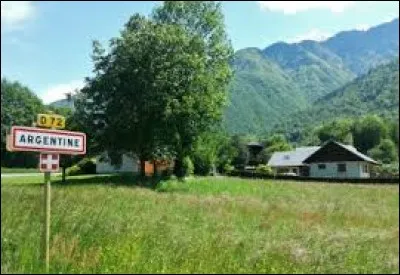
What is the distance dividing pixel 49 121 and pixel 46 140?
229mm

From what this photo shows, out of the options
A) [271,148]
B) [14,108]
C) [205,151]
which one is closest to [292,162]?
[271,148]

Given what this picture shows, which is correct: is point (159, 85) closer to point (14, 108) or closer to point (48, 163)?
point (14, 108)

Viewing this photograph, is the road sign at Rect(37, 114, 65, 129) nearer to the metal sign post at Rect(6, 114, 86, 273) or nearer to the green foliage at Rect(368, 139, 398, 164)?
the metal sign post at Rect(6, 114, 86, 273)

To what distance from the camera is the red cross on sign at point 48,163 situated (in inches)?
317

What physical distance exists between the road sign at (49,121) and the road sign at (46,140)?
0.07m

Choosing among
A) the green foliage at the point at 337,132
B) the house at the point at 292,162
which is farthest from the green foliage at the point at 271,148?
the green foliage at the point at 337,132

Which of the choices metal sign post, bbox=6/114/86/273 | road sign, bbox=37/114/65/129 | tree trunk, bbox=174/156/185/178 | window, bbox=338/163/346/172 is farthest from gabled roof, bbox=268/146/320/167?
road sign, bbox=37/114/65/129

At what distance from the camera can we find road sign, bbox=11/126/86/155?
7762 mm

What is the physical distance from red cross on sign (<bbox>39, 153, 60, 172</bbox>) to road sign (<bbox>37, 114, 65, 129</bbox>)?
35 centimetres

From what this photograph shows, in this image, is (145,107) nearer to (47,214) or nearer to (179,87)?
(179,87)

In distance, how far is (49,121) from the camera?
802 centimetres

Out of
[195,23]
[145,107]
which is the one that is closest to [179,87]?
[145,107]

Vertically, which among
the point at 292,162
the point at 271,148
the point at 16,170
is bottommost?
the point at 16,170

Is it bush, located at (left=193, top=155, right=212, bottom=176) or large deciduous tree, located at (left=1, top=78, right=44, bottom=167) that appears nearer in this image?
large deciduous tree, located at (left=1, top=78, right=44, bottom=167)
